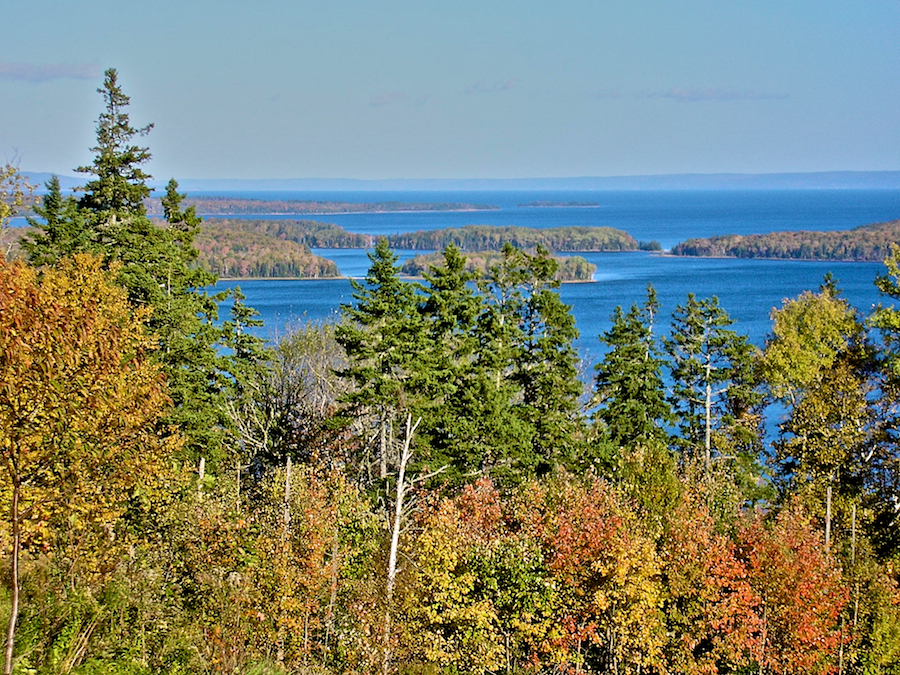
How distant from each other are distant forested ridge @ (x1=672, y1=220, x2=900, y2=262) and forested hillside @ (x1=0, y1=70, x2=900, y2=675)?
368ft

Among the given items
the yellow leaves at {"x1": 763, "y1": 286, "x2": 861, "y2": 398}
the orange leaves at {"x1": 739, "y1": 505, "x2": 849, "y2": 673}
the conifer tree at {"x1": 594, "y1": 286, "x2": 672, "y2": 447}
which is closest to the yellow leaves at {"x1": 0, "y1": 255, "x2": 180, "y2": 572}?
the orange leaves at {"x1": 739, "y1": 505, "x2": 849, "y2": 673}

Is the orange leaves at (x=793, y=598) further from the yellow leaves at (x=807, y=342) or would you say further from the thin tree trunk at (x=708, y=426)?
the yellow leaves at (x=807, y=342)

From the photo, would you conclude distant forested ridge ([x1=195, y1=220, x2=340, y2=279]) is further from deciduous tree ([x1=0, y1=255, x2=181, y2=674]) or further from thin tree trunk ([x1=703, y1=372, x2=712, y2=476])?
deciduous tree ([x1=0, y1=255, x2=181, y2=674])

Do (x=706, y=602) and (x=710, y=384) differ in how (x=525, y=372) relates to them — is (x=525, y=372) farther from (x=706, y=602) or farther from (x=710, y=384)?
(x=706, y=602)

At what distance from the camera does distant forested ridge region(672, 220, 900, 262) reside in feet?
463

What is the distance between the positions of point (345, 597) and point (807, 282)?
113787 millimetres

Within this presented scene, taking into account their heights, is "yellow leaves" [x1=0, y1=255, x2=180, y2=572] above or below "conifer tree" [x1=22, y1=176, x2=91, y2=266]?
below

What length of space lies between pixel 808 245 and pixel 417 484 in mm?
145241

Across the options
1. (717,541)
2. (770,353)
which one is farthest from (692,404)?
(717,541)

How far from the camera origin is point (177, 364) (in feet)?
84.8

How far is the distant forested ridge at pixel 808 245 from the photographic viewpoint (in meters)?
141

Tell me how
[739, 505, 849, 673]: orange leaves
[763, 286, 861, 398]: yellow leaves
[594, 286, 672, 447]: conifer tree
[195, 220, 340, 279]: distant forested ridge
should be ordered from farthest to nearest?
[195, 220, 340, 279]: distant forested ridge, [763, 286, 861, 398]: yellow leaves, [594, 286, 672, 447]: conifer tree, [739, 505, 849, 673]: orange leaves

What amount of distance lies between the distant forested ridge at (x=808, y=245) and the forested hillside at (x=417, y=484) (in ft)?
368

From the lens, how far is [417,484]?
1164 inches
